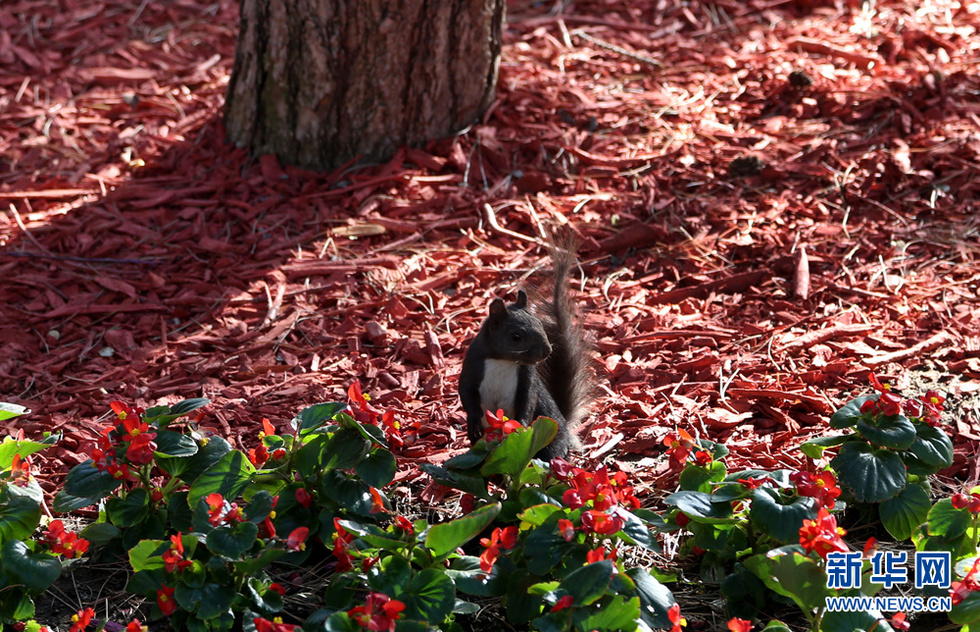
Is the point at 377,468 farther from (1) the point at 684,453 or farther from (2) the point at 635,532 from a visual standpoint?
(1) the point at 684,453

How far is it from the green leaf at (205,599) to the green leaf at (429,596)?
17.0 inches

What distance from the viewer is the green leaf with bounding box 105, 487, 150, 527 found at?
8.63ft

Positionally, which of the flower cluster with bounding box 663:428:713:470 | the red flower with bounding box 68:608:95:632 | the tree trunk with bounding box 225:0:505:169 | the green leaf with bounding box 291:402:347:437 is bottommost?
the red flower with bounding box 68:608:95:632

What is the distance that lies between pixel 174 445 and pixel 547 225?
237 cm

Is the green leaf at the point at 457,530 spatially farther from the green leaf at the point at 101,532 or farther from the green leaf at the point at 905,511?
the green leaf at the point at 905,511

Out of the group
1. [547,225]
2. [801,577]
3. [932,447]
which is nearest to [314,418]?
Answer: [801,577]

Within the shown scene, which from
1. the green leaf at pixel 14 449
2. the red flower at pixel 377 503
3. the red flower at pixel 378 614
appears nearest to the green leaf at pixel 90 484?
the green leaf at pixel 14 449

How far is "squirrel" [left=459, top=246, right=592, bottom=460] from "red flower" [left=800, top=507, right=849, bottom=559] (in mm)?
909

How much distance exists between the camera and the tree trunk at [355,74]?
4.71 meters

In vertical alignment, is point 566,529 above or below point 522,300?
below

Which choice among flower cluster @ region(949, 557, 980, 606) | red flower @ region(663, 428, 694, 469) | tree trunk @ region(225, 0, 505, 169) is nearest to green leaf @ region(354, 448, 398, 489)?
red flower @ region(663, 428, 694, 469)

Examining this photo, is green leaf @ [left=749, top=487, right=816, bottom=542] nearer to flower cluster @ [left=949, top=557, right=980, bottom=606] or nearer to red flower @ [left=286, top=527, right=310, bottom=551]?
flower cluster @ [left=949, top=557, right=980, bottom=606]

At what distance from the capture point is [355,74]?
15.7 ft

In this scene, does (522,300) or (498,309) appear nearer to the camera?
(498,309)
